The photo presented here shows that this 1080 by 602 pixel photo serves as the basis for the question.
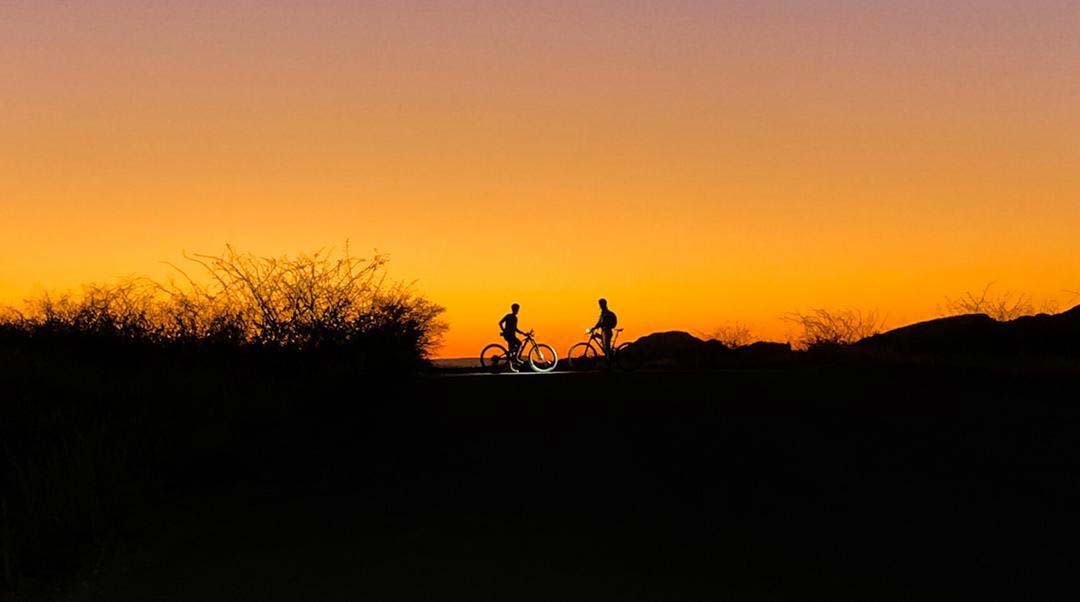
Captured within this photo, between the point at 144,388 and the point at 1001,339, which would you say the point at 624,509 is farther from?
the point at 1001,339

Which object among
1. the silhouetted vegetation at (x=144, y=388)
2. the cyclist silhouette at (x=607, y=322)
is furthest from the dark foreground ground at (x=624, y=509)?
the cyclist silhouette at (x=607, y=322)

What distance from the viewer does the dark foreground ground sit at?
9.56 m

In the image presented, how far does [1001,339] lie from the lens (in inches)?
1597

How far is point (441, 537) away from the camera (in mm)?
11117

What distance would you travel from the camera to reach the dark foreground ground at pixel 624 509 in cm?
956

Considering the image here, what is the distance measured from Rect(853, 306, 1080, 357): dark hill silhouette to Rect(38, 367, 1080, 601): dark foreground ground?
1846 cm

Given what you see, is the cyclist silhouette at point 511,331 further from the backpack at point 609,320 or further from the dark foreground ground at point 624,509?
the dark foreground ground at point 624,509

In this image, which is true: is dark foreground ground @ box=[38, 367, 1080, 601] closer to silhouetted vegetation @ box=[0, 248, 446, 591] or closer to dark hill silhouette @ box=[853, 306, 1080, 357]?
silhouetted vegetation @ box=[0, 248, 446, 591]

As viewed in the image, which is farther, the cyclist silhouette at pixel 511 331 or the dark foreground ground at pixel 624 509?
the cyclist silhouette at pixel 511 331

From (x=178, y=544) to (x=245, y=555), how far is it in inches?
36.5

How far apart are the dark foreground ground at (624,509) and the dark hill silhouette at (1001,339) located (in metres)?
18.5

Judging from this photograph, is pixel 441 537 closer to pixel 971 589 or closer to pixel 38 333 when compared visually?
pixel 971 589

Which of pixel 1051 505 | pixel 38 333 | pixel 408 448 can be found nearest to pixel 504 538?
pixel 1051 505

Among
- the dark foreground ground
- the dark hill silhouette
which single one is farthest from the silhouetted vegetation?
the dark hill silhouette
